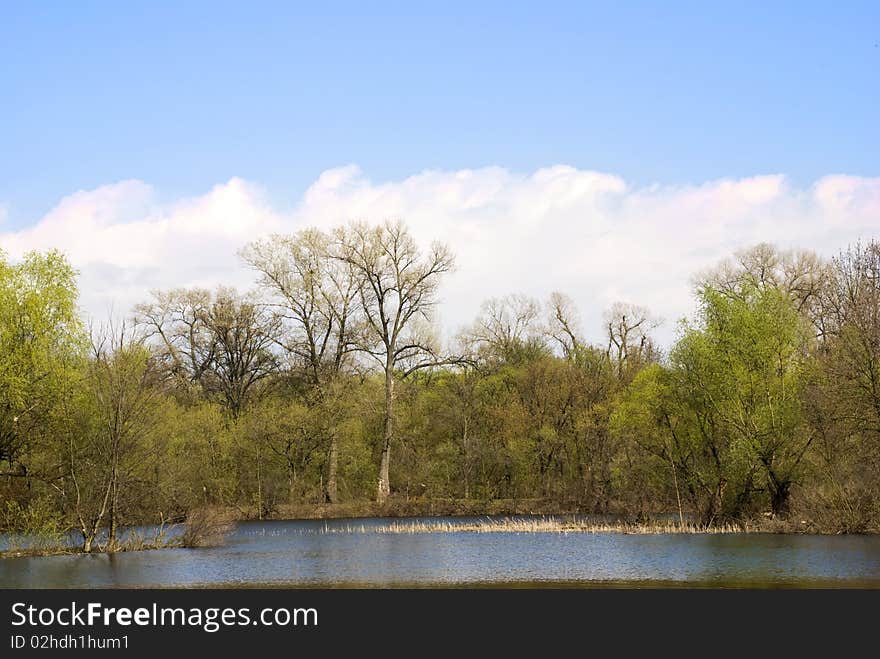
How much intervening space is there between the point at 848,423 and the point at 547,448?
21614mm

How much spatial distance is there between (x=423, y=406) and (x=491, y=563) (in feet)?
105

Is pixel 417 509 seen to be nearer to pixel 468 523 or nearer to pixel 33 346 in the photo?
pixel 468 523

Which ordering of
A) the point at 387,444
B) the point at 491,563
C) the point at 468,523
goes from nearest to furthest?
1. the point at 491,563
2. the point at 468,523
3. the point at 387,444

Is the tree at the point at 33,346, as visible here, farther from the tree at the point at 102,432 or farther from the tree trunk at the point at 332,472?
the tree trunk at the point at 332,472

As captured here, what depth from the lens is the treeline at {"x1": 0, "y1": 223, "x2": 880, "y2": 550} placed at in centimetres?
3080

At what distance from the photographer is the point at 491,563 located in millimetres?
25875

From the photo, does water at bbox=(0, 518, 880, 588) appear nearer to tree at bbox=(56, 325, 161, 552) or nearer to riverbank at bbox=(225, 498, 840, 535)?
tree at bbox=(56, 325, 161, 552)

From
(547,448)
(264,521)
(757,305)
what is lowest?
(264,521)

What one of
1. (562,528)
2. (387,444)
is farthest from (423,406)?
(562,528)

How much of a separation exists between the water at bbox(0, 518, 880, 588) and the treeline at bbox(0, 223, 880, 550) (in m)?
4.02

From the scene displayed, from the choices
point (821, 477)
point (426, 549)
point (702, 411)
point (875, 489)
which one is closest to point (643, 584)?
point (426, 549)

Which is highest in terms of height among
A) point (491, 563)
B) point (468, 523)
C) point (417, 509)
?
point (417, 509)
